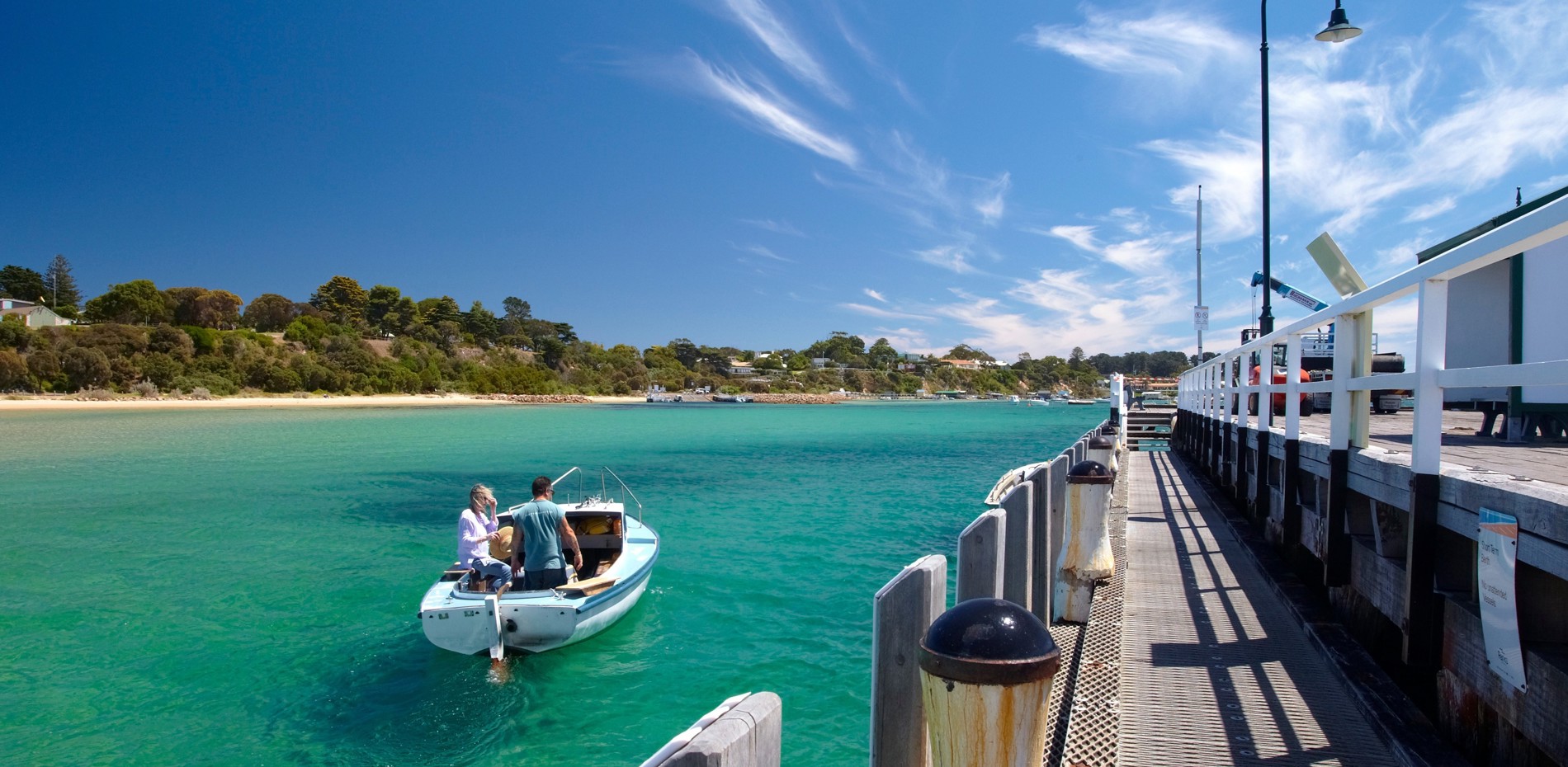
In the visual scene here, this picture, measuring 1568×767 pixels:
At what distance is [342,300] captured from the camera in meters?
143

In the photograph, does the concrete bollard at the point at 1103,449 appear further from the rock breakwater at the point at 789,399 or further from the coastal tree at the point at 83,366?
the rock breakwater at the point at 789,399

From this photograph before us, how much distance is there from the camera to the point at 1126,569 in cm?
712

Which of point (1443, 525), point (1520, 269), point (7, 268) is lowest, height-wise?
point (1443, 525)

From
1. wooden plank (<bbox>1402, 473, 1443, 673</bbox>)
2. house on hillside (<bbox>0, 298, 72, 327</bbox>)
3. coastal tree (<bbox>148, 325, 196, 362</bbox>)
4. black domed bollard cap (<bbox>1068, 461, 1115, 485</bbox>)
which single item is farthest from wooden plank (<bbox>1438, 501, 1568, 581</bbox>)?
house on hillside (<bbox>0, 298, 72, 327</bbox>)

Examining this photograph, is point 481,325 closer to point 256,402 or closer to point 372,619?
point 256,402

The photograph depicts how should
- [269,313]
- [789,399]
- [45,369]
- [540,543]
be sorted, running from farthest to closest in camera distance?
[789,399]
[269,313]
[45,369]
[540,543]

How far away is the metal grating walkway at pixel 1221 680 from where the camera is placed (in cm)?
362

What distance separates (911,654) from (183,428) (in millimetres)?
65890

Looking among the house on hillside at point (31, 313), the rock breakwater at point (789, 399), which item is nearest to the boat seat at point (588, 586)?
the house on hillside at point (31, 313)

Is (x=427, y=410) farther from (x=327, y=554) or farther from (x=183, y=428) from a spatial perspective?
(x=327, y=554)

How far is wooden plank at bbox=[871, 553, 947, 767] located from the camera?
2465 mm

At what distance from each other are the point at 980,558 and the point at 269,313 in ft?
498

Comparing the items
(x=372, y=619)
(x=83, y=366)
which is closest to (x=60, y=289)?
(x=83, y=366)

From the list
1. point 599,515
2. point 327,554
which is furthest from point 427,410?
point 599,515
